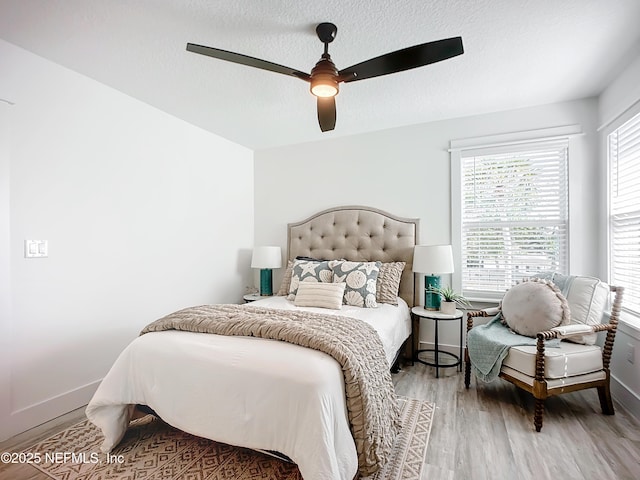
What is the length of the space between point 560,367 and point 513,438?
0.57 metres

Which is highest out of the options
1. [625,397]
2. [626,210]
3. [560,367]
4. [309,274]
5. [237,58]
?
[237,58]

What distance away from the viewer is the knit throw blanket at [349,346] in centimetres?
165

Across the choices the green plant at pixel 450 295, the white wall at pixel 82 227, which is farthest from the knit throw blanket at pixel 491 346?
the white wall at pixel 82 227

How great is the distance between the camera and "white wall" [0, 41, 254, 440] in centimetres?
224

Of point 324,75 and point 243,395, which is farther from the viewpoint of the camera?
point 324,75

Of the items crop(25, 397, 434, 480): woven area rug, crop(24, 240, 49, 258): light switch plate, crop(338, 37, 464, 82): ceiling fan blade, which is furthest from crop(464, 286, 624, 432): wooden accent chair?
crop(24, 240, 49, 258): light switch plate

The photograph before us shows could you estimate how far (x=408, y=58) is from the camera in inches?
70.4

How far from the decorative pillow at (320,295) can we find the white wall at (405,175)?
121 centimetres

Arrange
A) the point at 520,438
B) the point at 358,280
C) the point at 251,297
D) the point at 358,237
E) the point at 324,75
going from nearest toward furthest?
the point at 324,75, the point at 520,438, the point at 358,280, the point at 358,237, the point at 251,297

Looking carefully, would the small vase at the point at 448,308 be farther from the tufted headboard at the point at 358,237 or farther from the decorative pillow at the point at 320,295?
the decorative pillow at the point at 320,295

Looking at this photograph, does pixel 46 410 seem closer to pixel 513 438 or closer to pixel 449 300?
pixel 513 438

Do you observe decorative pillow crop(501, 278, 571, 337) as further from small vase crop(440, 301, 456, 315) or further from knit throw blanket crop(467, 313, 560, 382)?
small vase crop(440, 301, 456, 315)

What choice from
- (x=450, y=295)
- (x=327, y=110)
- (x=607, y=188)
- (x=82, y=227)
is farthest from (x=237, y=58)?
(x=607, y=188)

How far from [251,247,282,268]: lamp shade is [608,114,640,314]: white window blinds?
325 centimetres
